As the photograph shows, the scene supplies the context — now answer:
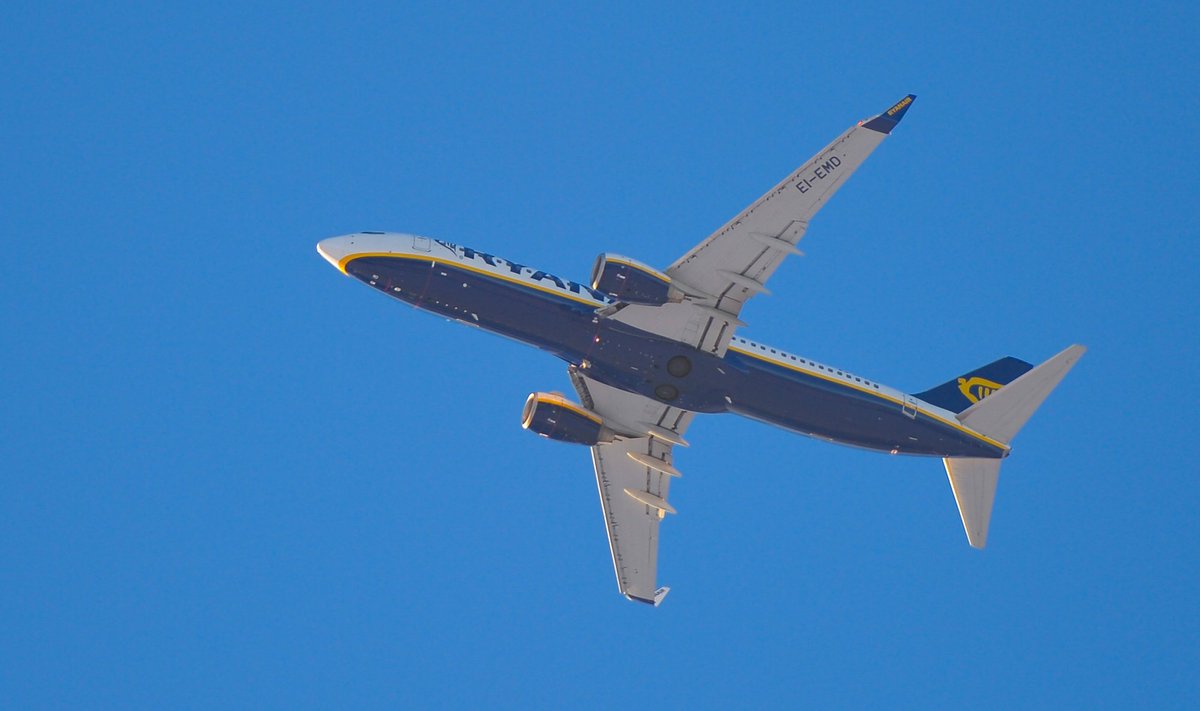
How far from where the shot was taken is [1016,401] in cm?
5875

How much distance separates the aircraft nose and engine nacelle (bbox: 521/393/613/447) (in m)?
11.3

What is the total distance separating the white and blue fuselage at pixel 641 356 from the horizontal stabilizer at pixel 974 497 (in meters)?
1.28

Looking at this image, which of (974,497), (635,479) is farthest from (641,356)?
(974,497)

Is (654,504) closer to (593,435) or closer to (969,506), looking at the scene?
(593,435)

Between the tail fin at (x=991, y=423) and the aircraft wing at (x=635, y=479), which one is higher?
the tail fin at (x=991, y=423)

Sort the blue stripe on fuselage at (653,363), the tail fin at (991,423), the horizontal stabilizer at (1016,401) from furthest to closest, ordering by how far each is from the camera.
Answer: the tail fin at (991,423) → the horizontal stabilizer at (1016,401) → the blue stripe on fuselage at (653,363)

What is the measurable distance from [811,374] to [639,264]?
10.1 m

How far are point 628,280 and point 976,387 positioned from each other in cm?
2013

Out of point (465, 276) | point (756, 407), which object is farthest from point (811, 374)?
point (465, 276)

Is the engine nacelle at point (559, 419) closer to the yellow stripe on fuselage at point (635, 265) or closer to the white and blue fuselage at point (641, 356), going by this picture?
the white and blue fuselage at point (641, 356)

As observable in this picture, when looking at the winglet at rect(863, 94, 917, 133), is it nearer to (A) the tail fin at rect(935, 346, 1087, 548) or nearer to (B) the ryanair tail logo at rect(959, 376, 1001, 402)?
(A) the tail fin at rect(935, 346, 1087, 548)

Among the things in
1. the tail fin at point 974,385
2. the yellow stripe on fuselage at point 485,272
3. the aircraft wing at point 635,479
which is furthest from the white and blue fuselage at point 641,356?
the aircraft wing at point 635,479

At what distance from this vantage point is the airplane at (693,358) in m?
52.2

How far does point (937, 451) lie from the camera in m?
59.8
